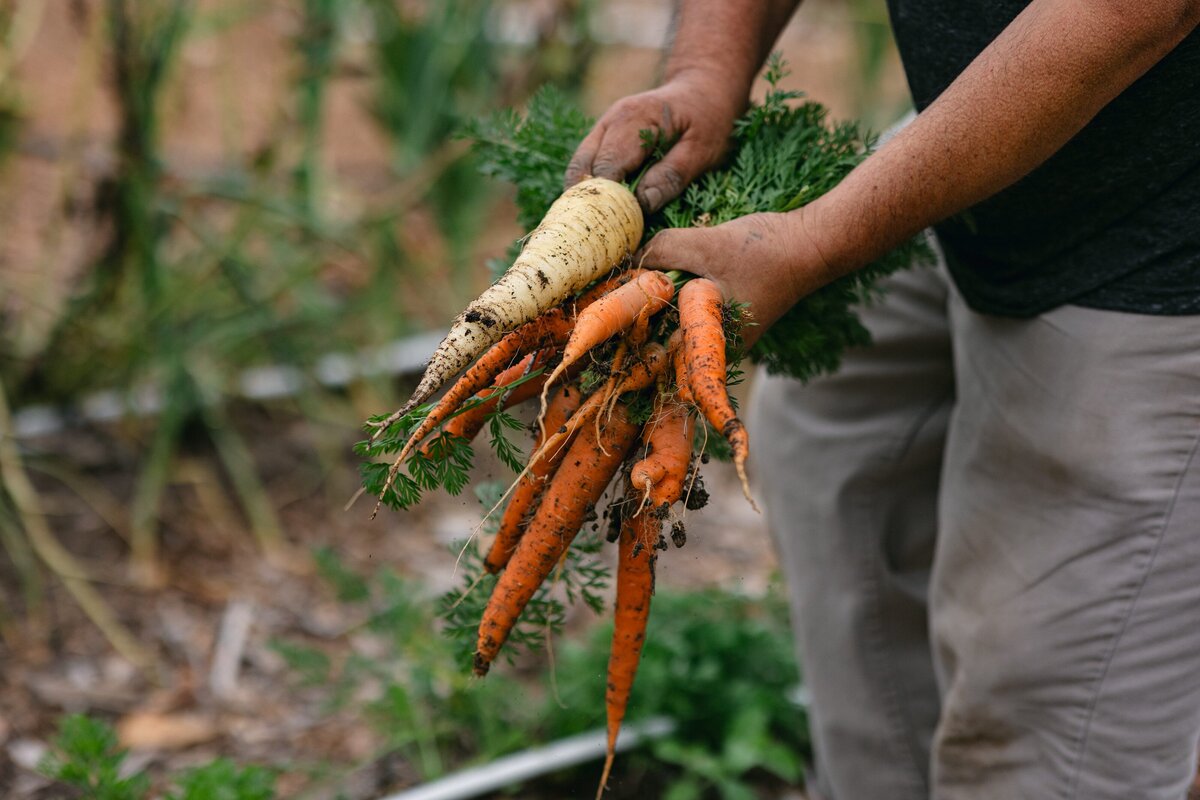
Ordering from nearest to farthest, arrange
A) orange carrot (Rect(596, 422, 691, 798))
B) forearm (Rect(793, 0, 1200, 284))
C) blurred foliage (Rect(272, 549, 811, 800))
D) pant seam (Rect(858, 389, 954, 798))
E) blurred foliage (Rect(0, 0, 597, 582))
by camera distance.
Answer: forearm (Rect(793, 0, 1200, 284)) < orange carrot (Rect(596, 422, 691, 798)) < pant seam (Rect(858, 389, 954, 798)) < blurred foliage (Rect(272, 549, 811, 800)) < blurred foliage (Rect(0, 0, 597, 582))

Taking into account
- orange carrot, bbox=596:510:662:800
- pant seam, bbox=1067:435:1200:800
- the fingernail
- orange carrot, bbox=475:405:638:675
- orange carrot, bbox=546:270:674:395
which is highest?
the fingernail

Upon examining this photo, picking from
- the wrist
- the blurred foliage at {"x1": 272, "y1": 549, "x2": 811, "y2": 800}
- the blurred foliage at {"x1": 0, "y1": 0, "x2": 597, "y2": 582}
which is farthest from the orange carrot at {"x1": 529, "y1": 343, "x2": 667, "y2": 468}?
the blurred foliage at {"x1": 0, "y1": 0, "x2": 597, "y2": 582}

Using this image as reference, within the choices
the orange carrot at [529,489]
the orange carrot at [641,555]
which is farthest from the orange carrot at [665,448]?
the orange carrot at [529,489]

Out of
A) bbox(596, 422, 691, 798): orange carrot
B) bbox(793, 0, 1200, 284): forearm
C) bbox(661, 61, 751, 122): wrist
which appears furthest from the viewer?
bbox(661, 61, 751, 122): wrist

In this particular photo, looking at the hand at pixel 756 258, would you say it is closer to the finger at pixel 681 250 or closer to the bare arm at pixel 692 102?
the finger at pixel 681 250

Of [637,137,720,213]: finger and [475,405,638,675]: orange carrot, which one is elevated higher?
[637,137,720,213]: finger

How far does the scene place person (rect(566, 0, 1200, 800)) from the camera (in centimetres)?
109

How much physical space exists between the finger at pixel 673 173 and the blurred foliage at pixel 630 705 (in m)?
0.93

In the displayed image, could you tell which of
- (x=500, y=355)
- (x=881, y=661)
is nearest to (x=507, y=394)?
(x=500, y=355)

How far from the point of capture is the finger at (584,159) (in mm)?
1323

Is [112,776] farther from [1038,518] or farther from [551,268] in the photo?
[1038,518]

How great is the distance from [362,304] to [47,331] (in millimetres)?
854

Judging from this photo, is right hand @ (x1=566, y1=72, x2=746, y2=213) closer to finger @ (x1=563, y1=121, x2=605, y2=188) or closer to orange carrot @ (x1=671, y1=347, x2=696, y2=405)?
finger @ (x1=563, y1=121, x2=605, y2=188)

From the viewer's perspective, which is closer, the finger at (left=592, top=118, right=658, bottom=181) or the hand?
the hand
